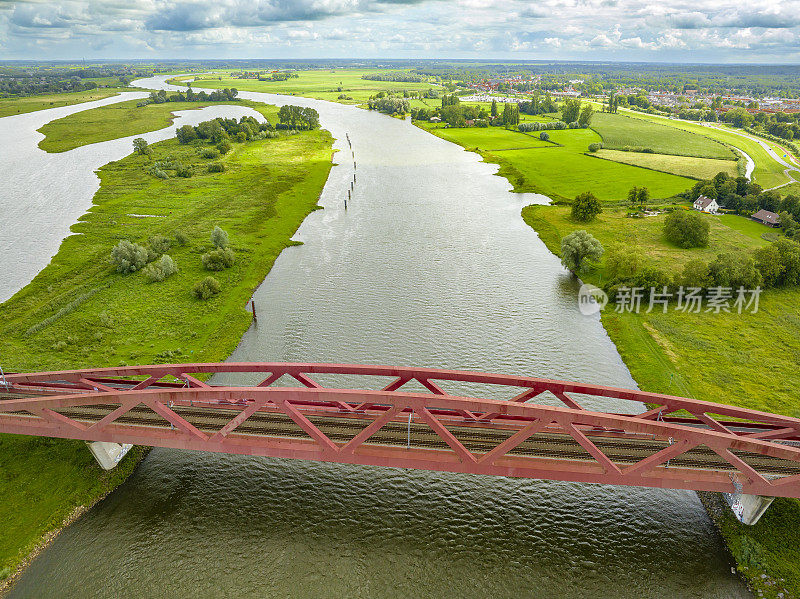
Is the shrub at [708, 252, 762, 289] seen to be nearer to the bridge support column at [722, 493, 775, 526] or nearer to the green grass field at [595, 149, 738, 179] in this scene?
the bridge support column at [722, 493, 775, 526]

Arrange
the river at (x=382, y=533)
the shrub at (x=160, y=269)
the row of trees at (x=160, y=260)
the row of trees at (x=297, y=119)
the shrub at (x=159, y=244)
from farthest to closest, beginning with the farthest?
the row of trees at (x=297, y=119) < the shrub at (x=159, y=244) < the shrub at (x=160, y=269) < the row of trees at (x=160, y=260) < the river at (x=382, y=533)

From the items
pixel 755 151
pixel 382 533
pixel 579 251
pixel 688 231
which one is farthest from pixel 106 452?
pixel 755 151

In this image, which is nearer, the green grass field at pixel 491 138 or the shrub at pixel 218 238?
the shrub at pixel 218 238

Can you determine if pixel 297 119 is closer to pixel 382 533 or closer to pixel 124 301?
pixel 124 301

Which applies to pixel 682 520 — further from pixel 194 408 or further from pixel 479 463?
pixel 194 408

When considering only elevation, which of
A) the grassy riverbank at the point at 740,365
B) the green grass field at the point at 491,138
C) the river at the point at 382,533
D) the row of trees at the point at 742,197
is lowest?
the river at the point at 382,533

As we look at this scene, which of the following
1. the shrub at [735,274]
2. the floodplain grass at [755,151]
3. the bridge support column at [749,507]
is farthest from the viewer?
the floodplain grass at [755,151]

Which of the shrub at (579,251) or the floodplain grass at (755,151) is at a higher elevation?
the floodplain grass at (755,151)

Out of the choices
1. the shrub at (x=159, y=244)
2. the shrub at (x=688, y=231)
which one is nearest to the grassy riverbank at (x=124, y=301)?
the shrub at (x=159, y=244)

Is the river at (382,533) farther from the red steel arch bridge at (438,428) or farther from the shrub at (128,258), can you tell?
the shrub at (128,258)
